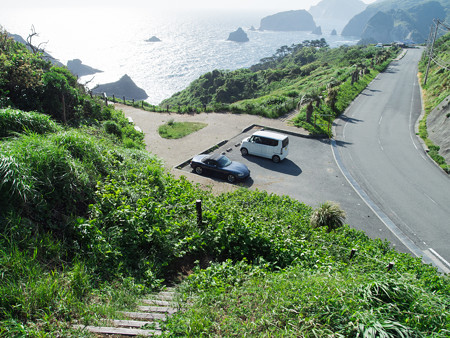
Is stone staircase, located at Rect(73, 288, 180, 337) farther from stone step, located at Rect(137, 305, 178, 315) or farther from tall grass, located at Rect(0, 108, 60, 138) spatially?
tall grass, located at Rect(0, 108, 60, 138)

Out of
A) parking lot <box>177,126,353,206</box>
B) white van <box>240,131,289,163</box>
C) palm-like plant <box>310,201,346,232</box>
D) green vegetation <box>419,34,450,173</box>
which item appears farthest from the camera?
green vegetation <box>419,34,450,173</box>

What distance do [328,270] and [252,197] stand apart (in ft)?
18.4

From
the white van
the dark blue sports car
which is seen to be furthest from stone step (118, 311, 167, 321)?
the white van

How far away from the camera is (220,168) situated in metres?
17.0

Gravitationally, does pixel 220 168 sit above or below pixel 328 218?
below

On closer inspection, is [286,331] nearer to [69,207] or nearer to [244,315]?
[244,315]

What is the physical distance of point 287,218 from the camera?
33.6 feet

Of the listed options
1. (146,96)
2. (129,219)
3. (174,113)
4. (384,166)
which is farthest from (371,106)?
(146,96)

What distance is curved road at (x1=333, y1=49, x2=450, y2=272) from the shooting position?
1330cm

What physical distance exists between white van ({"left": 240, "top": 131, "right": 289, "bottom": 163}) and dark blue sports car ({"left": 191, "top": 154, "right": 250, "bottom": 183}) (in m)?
2.80

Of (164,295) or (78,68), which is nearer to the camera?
(164,295)

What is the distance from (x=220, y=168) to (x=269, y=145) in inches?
162

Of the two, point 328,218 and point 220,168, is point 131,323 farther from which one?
point 220,168

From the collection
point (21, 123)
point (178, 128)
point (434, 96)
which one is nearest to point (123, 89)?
point (178, 128)
